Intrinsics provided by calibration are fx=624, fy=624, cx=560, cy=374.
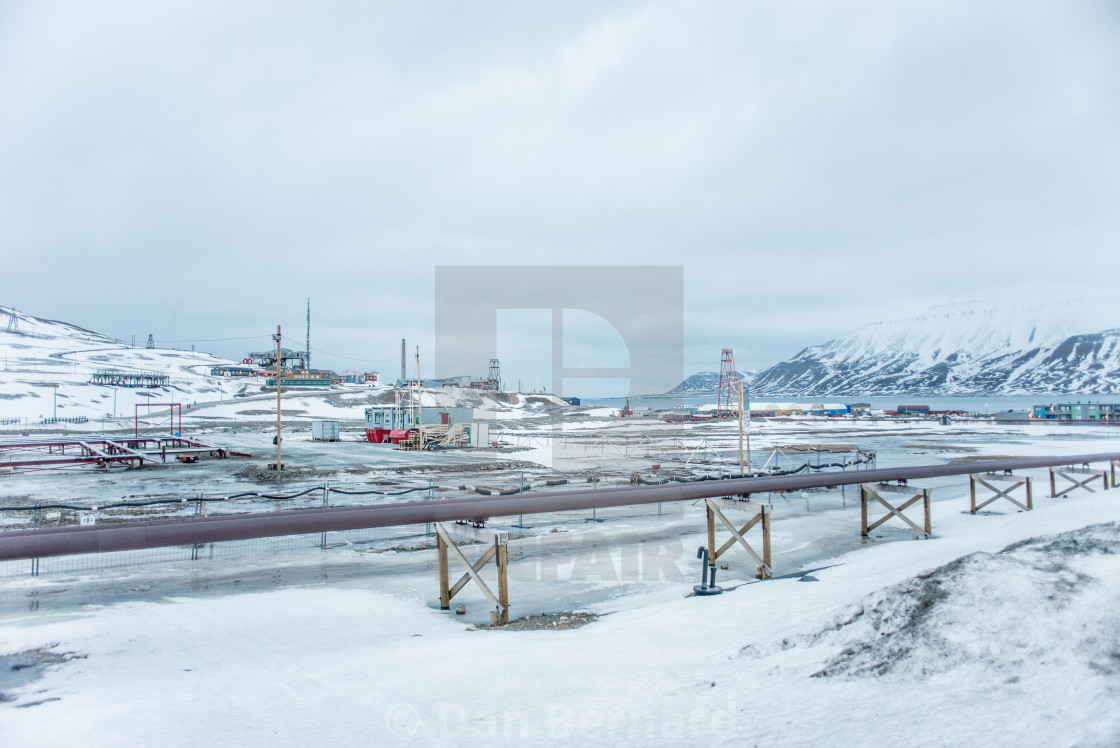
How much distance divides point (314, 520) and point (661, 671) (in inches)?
231

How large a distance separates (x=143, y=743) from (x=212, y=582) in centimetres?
730

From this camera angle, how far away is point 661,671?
6.51 meters

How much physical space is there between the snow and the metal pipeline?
4.53 ft

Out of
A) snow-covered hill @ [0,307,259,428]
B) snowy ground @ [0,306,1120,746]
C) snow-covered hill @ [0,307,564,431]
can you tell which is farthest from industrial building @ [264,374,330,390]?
snowy ground @ [0,306,1120,746]

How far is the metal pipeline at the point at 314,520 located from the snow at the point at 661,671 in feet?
4.53

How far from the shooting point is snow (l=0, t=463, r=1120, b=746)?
450 cm

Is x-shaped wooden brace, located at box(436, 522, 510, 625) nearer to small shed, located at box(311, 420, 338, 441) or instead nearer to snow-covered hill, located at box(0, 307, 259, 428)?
small shed, located at box(311, 420, 338, 441)

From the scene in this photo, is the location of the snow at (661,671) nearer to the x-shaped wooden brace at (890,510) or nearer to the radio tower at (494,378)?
the x-shaped wooden brace at (890,510)

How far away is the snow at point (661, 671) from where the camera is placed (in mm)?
4504

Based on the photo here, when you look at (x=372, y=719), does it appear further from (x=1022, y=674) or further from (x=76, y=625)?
(x=76, y=625)

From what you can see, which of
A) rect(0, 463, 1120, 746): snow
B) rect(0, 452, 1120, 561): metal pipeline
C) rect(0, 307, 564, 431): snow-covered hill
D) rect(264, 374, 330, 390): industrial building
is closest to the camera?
rect(0, 463, 1120, 746): snow

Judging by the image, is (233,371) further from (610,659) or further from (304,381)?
(610,659)

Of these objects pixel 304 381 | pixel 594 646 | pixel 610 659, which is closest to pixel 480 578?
pixel 594 646

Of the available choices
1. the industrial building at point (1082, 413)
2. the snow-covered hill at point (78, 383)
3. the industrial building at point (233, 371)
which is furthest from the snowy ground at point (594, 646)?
the industrial building at point (233, 371)
